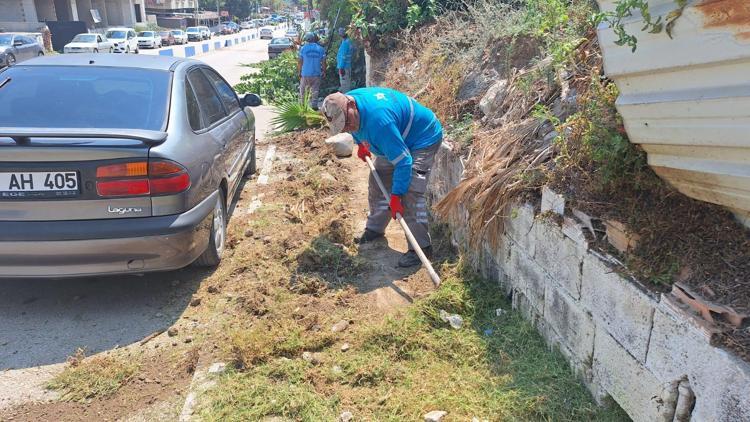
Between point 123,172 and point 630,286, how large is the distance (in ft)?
9.42

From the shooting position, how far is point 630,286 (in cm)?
227

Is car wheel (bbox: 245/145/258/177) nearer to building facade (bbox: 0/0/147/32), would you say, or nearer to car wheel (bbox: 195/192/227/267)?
car wheel (bbox: 195/192/227/267)

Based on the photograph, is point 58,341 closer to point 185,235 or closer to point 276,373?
point 185,235

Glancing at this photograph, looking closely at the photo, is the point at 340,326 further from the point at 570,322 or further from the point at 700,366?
the point at 700,366

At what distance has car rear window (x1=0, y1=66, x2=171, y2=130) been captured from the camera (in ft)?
11.8

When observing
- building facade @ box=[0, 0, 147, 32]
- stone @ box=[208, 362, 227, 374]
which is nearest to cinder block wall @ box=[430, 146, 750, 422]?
stone @ box=[208, 362, 227, 374]

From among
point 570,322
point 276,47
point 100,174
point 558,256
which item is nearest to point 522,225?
point 558,256

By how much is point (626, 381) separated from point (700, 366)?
48 centimetres

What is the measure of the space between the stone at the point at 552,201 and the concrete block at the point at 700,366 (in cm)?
85

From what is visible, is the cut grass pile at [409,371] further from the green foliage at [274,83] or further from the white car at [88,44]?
the white car at [88,44]

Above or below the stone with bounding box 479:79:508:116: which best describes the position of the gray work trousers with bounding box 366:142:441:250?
below

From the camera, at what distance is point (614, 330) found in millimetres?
2400

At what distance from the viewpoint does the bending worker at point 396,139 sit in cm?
411

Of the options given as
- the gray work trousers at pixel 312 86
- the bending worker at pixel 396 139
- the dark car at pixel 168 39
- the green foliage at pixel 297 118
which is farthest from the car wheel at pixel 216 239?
the dark car at pixel 168 39
